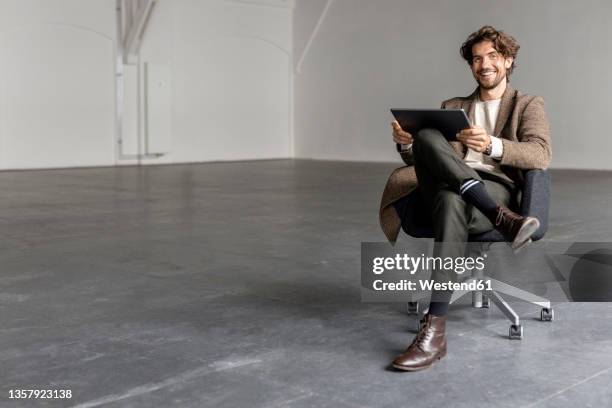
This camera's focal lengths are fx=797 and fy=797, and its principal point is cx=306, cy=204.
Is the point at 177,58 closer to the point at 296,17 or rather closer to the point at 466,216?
the point at 296,17

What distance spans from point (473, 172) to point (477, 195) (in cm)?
10

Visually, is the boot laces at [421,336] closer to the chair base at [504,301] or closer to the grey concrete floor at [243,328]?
the grey concrete floor at [243,328]

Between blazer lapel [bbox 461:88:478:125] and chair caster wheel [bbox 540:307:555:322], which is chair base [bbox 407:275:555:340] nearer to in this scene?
chair caster wheel [bbox 540:307:555:322]

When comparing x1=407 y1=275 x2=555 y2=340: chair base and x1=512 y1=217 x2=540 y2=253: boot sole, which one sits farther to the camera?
x1=407 y1=275 x2=555 y2=340: chair base

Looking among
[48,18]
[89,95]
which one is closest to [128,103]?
[89,95]

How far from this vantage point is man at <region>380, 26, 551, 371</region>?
8.88 ft

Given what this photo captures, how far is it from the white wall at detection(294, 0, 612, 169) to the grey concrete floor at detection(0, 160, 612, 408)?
7.18 meters

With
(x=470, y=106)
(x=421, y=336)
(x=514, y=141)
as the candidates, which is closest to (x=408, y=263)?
(x=470, y=106)

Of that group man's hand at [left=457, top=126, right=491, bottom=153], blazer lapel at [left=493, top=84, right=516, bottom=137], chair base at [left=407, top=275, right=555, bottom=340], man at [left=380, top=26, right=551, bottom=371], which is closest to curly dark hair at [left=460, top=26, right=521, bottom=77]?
man at [left=380, top=26, right=551, bottom=371]

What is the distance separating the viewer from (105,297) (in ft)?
11.9

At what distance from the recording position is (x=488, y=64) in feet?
10.2

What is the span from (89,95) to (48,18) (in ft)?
4.78

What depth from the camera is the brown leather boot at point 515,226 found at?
8.88 ft

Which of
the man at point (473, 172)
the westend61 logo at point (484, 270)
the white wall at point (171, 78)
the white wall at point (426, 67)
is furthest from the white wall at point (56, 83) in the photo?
the man at point (473, 172)
